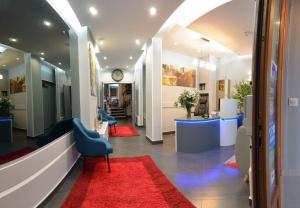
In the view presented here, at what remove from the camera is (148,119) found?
6273 mm

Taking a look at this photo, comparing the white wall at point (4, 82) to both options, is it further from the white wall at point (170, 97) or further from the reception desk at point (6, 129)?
the white wall at point (170, 97)

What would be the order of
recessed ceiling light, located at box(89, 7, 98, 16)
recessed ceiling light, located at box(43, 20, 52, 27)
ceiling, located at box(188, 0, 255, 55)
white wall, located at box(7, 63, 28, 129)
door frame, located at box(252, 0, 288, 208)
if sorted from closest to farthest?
door frame, located at box(252, 0, 288, 208), white wall, located at box(7, 63, 28, 129), recessed ceiling light, located at box(43, 20, 52, 27), recessed ceiling light, located at box(89, 7, 98, 16), ceiling, located at box(188, 0, 255, 55)

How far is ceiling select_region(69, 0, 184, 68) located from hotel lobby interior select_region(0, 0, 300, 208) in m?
0.02

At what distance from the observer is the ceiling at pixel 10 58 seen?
1967mm

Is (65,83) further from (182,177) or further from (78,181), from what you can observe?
(182,177)

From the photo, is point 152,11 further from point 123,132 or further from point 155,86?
point 123,132

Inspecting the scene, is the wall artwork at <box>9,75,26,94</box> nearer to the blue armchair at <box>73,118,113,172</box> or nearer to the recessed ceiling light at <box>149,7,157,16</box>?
the blue armchair at <box>73,118,113,172</box>

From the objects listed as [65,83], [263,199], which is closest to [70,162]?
[65,83]

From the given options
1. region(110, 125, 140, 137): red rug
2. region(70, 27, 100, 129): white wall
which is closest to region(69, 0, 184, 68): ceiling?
region(70, 27, 100, 129): white wall

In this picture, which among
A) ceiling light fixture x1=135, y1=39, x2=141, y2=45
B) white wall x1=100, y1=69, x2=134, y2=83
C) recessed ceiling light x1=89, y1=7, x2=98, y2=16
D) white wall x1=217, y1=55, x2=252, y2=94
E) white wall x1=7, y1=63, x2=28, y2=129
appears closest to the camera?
white wall x1=7, y1=63, x2=28, y2=129

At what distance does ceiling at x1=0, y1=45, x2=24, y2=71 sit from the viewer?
197cm

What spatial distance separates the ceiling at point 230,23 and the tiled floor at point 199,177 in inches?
126

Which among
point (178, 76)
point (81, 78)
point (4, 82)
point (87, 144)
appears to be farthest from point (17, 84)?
point (178, 76)

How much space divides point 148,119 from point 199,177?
322cm
